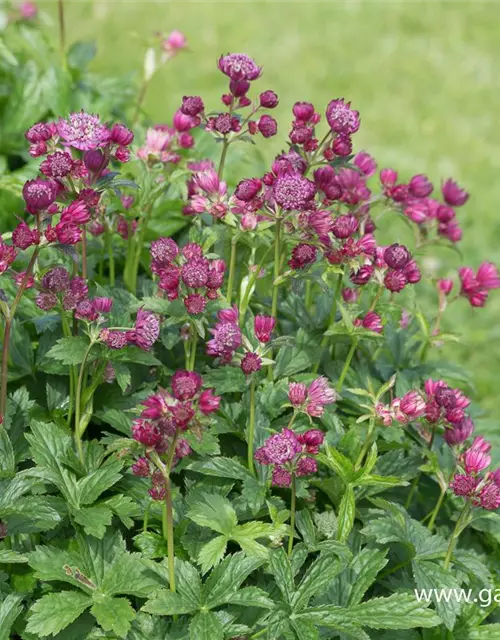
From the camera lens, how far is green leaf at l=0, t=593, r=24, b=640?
1.96 metres

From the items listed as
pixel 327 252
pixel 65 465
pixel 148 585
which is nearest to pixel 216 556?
pixel 148 585

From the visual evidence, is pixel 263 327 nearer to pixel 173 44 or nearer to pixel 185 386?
pixel 185 386

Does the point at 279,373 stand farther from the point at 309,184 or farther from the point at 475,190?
the point at 475,190

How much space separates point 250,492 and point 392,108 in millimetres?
4854

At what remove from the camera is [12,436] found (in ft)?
7.66

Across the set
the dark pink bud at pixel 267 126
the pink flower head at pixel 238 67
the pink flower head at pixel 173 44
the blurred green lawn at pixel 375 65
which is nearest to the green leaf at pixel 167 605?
the dark pink bud at pixel 267 126

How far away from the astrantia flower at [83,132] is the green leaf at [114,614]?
985 millimetres

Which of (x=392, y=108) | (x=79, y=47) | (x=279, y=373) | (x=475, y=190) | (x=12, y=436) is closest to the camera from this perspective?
(x=12, y=436)

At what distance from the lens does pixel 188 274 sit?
2.06 m

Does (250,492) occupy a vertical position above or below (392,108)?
below

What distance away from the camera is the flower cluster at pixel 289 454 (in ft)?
6.42

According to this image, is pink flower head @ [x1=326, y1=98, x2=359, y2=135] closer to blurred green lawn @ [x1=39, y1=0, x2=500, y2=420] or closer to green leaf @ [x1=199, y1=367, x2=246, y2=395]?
green leaf @ [x1=199, y1=367, x2=246, y2=395]

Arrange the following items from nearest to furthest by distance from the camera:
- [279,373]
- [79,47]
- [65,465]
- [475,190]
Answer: [65,465] < [279,373] < [79,47] < [475,190]

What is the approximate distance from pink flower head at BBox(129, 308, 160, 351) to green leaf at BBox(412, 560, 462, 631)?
81cm
